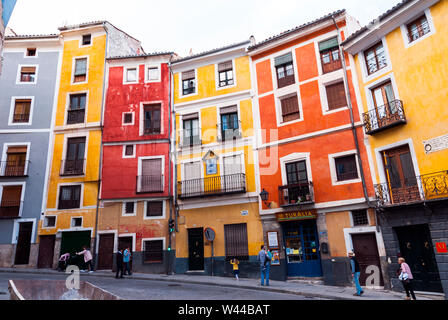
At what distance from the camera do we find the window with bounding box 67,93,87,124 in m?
22.6

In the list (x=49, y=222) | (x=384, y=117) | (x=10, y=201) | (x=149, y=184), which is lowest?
(x=49, y=222)

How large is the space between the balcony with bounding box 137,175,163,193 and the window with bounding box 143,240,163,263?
128 inches

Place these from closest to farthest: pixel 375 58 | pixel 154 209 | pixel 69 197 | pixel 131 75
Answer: pixel 375 58, pixel 154 209, pixel 69 197, pixel 131 75

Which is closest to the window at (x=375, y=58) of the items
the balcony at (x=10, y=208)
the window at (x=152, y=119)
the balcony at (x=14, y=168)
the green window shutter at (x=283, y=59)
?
the green window shutter at (x=283, y=59)

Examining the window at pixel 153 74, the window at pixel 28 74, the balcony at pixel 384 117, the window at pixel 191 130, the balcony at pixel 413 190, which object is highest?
the window at pixel 28 74

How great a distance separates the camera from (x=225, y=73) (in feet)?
68.9

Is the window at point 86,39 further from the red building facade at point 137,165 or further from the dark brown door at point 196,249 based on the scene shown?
the dark brown door at point 196,249

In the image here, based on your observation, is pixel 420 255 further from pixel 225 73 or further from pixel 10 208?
pixel 10 208

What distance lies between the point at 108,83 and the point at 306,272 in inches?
722

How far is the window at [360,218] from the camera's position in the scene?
49.0 feet

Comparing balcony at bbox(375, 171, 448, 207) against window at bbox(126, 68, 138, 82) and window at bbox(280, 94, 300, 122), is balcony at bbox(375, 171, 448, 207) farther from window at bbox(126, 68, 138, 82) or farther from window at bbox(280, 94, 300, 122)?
window at bbox(126, 68, 138, 82)

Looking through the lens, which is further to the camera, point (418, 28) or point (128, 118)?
point (128, 118)

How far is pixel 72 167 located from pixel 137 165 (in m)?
4.65

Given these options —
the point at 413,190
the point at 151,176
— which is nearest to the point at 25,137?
the point at 151,176
